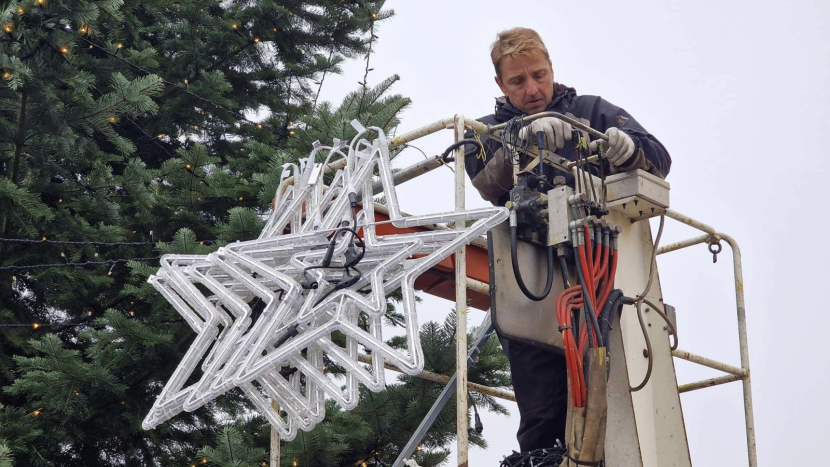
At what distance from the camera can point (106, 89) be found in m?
7.52

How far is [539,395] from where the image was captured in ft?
12.8

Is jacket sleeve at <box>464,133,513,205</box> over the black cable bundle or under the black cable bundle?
over

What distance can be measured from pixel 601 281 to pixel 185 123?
18.1 ft

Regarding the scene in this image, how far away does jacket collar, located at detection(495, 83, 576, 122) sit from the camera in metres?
4.16

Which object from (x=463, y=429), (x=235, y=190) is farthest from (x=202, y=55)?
(x=463, y=429)

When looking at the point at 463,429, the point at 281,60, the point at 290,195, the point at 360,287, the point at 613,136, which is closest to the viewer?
the point at 463,429

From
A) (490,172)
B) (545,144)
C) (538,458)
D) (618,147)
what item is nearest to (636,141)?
(618,147)

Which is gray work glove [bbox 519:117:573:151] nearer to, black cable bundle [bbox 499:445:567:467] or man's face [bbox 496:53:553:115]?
man's face [bbox 496:53:553:115]

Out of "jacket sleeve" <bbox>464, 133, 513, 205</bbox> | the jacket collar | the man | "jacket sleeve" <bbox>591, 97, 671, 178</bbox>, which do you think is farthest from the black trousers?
the jacket collar

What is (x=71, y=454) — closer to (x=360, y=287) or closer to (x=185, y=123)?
(x=185, y=123)

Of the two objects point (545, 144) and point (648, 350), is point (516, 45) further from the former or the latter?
point (648, 350)

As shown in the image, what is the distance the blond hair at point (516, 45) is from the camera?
4.16 meters

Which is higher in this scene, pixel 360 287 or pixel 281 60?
pixel 281 60

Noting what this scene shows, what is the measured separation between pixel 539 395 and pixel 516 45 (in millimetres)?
1405
